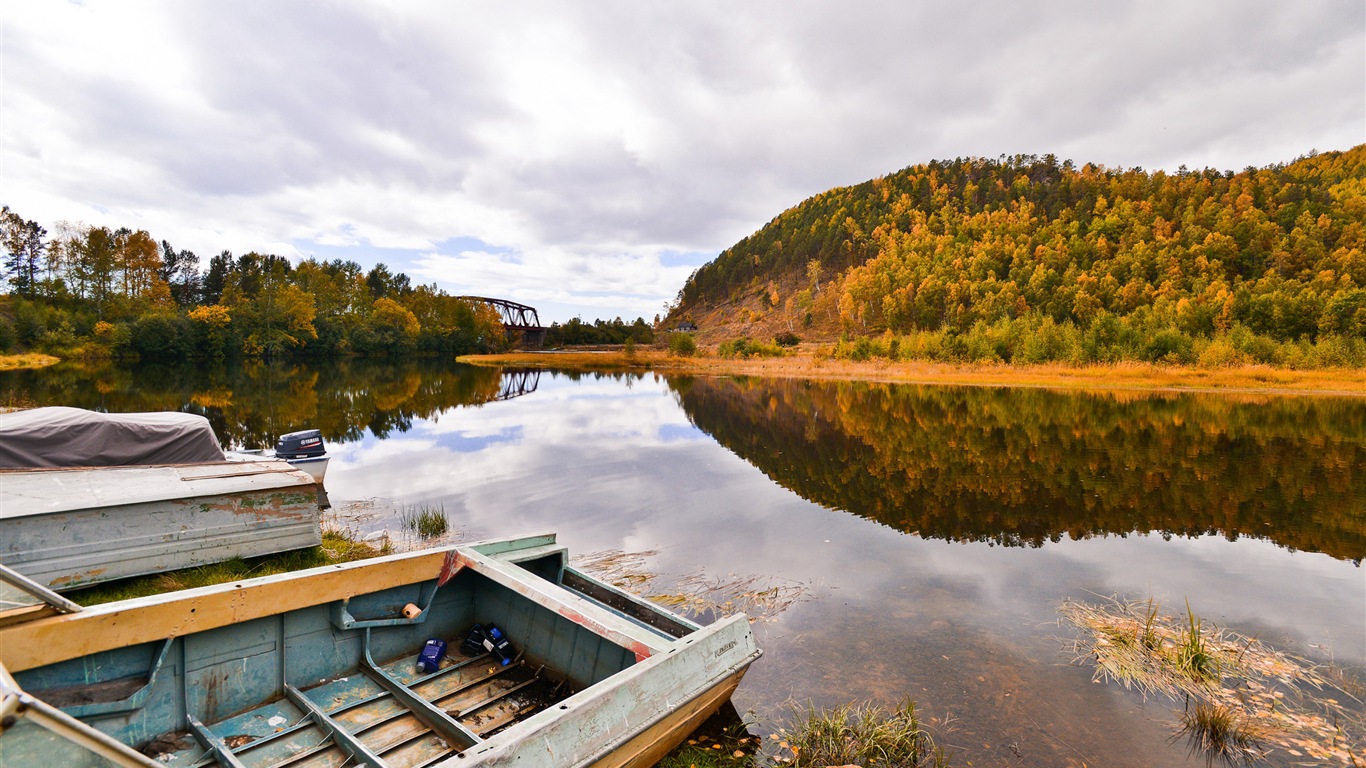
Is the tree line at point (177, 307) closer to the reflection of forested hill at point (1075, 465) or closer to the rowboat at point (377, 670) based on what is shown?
the reflection of forested hill at point (1075, 465)

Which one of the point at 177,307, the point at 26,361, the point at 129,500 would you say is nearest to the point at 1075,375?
the point at 129,500

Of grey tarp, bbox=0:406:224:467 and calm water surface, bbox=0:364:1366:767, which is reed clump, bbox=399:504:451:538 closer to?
calm water surface, bbox=0:364:1366:767

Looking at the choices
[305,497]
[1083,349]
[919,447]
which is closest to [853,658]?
[305,497]

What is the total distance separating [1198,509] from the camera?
42.4 ft

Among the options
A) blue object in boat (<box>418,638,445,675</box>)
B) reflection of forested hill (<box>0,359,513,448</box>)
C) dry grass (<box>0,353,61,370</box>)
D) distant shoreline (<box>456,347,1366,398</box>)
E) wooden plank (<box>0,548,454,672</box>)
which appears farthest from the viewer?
dry grass (<box>0,353,61,370</box>)

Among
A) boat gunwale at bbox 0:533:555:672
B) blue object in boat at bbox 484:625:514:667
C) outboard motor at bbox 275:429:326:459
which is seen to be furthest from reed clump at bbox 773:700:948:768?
outboard motor at bbox 275:429:326:459

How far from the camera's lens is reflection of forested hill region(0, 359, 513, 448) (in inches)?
915

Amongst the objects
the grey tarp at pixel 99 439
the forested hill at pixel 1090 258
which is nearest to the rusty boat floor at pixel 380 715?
the grey tarp at pixel 99 439

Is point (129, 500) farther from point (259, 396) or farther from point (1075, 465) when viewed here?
point (259, 396)

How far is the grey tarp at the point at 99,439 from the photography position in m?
7.59

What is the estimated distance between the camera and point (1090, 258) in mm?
88688

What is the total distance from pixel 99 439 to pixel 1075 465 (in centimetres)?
2126

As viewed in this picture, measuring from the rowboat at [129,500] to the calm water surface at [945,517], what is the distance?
3.61 meters

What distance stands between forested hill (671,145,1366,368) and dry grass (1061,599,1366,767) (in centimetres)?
5255
